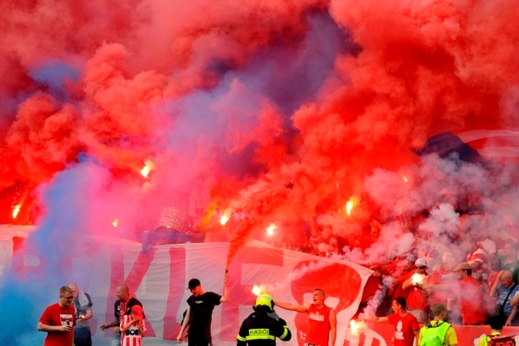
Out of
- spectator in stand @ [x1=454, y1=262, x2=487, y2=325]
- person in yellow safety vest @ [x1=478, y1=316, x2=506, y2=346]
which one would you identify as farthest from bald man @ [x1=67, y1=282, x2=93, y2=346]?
person in yellow safety vest @ [x1=478, y1=316, x2=506, y2=346]

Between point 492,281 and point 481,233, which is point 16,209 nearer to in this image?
point 481,233

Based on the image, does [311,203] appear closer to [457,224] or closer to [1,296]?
[457,224]

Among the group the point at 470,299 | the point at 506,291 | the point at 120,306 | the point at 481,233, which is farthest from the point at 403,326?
the point at 120,306

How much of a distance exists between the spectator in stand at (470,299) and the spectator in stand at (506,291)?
33cm

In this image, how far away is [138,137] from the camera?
1636 centimetres

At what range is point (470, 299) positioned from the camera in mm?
7996

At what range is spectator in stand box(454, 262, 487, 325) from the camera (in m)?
7.96

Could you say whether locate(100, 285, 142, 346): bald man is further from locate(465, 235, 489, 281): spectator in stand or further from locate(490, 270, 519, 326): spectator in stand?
locate(490, 270, 519, 326): spectator in stand

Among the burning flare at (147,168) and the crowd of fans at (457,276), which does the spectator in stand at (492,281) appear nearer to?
the crowd of fans at (457,276)

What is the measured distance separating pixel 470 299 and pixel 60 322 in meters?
5.61

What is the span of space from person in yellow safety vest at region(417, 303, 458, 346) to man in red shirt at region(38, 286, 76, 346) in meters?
4.46

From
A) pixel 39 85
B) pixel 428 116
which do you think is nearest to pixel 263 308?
pixel 428 116

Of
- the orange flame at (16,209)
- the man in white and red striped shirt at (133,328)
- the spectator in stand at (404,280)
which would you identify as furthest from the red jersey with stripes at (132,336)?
the orange flame at (16,209)

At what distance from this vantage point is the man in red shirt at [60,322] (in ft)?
23.4
